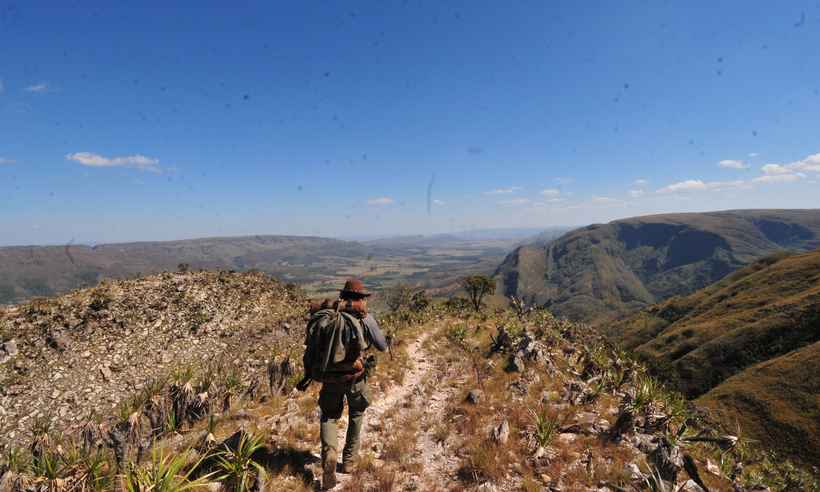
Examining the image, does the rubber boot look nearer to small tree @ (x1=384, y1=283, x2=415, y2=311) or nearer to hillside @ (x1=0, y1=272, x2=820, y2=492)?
hillside @ (x1=0, y1=272, x2=820, y2=492)

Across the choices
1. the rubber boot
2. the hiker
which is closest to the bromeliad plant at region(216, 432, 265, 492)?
the rubber boot

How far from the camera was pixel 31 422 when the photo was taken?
546 inches

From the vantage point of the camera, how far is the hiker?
241 inches

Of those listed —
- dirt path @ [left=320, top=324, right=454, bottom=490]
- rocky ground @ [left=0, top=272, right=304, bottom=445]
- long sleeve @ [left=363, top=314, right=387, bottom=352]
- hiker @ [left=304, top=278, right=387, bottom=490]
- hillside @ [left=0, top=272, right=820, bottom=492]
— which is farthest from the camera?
rocky ground @ [left=0, top=272, right=304, bottom=445]

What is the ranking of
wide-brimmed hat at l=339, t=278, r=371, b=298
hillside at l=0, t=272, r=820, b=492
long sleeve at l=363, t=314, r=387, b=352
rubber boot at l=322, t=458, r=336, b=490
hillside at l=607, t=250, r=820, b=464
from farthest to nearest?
hillside at l=607, t=250, r=820, b=464, wide-brimmed hat at l=339, t=278, r=371, b=298, long sleeve at l=363, t=314, r=387, b=352, hillside at l=0, t=272, r=820, b=492, rubber boot at l=322, t=458, r=336, b=490

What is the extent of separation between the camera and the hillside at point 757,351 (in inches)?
1905

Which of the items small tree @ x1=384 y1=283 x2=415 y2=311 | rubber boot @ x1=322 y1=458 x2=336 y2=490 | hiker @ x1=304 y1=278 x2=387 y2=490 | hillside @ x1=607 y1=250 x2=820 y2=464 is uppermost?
hiker @ x1=304 y1=278 x2=387 y2=490

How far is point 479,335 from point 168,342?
1777 centimetres

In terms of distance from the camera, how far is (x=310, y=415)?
9000mm

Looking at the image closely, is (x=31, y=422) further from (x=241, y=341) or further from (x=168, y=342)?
(x=241, y=341)

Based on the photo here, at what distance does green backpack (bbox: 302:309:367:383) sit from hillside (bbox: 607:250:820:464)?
65515mm

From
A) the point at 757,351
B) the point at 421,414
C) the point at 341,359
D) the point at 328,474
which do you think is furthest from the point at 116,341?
the point at 757,351

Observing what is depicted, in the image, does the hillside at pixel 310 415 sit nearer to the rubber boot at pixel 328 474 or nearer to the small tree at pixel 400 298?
the rubber boot at pixel 328 474

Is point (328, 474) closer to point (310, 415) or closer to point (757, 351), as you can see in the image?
point (310, 415)
